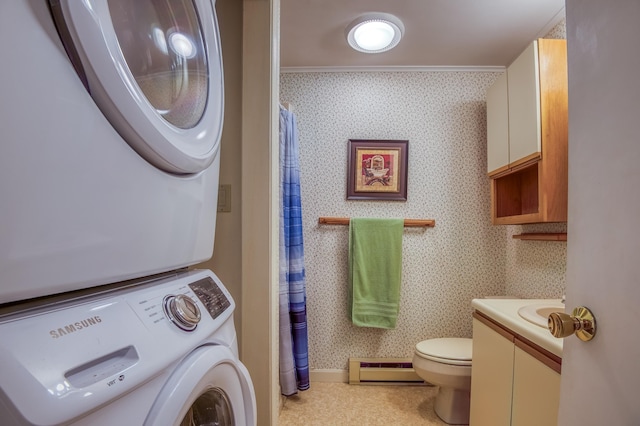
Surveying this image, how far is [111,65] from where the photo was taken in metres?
0.42

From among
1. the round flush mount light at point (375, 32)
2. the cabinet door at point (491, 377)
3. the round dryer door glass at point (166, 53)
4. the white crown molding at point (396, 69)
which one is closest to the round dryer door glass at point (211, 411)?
the round dryer door glass at point (166, 53)

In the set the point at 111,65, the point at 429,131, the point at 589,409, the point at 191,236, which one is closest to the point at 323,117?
the point at 429,131

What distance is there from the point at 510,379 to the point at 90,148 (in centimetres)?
142

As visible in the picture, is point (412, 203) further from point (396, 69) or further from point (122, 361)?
point (122, 361)

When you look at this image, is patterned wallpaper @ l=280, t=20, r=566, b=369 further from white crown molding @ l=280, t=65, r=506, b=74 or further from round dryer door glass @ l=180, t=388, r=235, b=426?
round dryer door glass @ l=180, t=388, r=235, b=426

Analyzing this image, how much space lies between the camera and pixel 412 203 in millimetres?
2178

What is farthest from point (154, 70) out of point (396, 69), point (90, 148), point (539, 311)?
point (396, 69)

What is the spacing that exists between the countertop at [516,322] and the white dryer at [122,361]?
2.99 feet

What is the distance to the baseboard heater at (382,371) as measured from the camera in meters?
2.08

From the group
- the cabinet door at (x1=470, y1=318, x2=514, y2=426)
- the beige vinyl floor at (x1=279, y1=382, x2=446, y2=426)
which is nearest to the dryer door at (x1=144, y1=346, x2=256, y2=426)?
the cabinet door at (x1=470, y1=318, x2=514, y2=426)

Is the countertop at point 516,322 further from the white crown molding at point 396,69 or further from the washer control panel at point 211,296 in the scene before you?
the white crown molding at point 396,69

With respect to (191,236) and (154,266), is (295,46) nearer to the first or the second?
(191,236)

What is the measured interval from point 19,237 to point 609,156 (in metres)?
0.91

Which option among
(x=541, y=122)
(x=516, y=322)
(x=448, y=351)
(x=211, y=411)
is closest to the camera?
(x=211, y=411)
